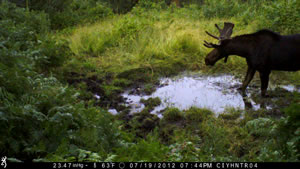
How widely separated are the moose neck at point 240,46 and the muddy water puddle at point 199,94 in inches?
Result: 36.4

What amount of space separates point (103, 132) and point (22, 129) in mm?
1033

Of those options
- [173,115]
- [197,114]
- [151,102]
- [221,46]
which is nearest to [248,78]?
[221,46]

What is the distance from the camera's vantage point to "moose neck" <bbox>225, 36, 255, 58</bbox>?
6.75 metres

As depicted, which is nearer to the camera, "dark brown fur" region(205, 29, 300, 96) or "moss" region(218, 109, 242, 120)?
"moss" region(218, 109, 242, 120)

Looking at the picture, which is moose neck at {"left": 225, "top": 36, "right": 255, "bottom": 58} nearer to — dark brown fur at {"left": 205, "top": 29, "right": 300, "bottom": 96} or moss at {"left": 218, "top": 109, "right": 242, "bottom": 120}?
dark brown fur at {"left": 205, "top": 29, "right": 300, "bottom": 96}

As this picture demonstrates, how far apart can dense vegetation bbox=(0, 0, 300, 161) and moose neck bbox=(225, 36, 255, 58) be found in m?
1.21

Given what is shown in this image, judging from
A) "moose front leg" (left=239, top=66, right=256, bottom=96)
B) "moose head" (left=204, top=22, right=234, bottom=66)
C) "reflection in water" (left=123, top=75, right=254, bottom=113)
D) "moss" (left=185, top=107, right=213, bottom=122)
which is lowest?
"reflection in water" (left=123, top=75, right=254, bottom=113)

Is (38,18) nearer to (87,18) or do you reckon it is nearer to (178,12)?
(87,18)

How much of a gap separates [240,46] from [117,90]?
2.87m

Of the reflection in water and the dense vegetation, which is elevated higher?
the dense vegetation

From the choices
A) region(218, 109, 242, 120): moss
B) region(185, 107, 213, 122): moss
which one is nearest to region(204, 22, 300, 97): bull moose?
region(218, 109, 242, 120): moss

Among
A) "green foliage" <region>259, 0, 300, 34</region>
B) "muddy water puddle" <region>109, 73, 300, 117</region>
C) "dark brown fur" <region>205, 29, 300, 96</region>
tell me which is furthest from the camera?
"green foliage" <region>259, 0, 300, 34</region>

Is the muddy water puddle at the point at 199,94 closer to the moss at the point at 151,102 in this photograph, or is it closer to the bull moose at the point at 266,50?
the moss at the point at 151,102

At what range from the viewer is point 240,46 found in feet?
22.5
